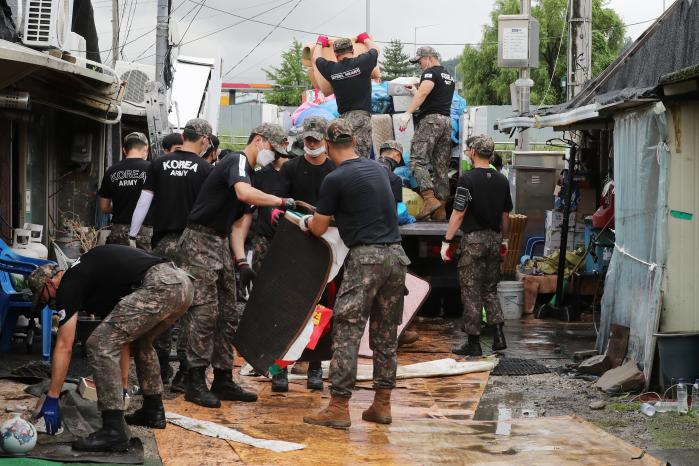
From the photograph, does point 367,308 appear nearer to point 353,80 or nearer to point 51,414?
point 51,414

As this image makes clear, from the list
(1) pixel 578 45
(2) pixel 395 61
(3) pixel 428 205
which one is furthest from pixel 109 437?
(2) pixel 395 61

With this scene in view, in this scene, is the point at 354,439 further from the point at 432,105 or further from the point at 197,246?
the point at 432,105

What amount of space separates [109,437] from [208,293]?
1.74 meters

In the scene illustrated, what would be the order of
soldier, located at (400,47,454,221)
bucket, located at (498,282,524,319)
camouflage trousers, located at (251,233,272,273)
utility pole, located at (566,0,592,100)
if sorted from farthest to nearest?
utility pole, located at (566,0,592,100)
bucket, located at (498,282,524,319)
soldier, located at (400,47,454,221)
camouflage trousers, located at (251,233,272,273)

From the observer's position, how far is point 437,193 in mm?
13023

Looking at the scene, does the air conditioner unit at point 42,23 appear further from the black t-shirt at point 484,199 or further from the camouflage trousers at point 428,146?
the black t-shirt at point 484,199

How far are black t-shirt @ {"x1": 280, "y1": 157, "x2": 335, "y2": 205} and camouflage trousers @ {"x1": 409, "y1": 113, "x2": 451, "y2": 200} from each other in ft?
13.1

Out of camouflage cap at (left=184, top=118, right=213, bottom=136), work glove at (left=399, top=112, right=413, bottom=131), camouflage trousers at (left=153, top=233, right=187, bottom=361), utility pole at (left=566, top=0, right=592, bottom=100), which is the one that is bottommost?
camouflage trousers at (left=153, top=233, right=187, bottom=361)

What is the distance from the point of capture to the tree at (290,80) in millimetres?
63219

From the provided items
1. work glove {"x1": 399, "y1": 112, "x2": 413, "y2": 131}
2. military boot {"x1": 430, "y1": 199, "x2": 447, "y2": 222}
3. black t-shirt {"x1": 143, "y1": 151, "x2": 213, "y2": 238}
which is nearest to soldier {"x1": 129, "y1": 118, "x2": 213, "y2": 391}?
black t-shirt {"x1": 143, "y1": 151, "x2": 213, "y2": 238}

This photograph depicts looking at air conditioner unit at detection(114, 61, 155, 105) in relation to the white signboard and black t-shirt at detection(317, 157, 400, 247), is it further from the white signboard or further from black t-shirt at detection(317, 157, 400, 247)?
black t-shirt at detection(317, 157, 400, 247)

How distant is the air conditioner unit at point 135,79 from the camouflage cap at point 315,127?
29.8ft

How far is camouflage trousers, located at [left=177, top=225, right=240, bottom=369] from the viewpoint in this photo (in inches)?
308

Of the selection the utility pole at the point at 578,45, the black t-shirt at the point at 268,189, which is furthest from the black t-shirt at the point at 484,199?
the utility pole at the point at 578,45
